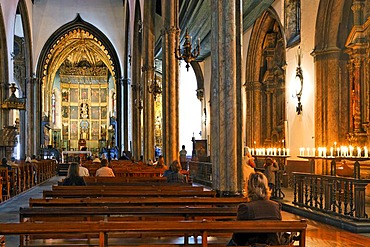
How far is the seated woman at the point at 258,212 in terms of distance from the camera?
4621 mm

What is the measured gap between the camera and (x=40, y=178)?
21.5m

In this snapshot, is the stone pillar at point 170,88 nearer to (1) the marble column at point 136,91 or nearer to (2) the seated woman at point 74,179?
(2) the seated woman at point 74,179

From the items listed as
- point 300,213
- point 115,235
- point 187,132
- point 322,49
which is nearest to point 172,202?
point 115,235

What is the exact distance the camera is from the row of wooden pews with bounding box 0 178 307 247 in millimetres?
4285

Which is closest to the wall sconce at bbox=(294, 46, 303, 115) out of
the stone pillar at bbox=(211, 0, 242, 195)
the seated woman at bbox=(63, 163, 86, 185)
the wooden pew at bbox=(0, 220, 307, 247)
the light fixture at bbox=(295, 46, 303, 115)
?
the light fixture at bbox=(295, 46, 303, 115)

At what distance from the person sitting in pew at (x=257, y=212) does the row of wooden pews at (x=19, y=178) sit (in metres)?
9.49

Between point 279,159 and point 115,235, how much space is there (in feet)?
39.0

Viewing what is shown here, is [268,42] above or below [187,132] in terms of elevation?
above

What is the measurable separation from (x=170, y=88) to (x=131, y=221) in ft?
39.1

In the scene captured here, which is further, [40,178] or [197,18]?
[197,18]

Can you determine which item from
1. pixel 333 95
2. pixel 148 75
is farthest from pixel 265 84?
pixel 333 95

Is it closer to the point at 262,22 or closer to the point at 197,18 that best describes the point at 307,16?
the point at 262,22

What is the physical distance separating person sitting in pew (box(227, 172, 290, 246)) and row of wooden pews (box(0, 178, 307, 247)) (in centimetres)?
21

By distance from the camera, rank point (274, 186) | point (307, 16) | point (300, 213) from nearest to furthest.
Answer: point (300, 213) < point (274, 186) < point (307, 16)
